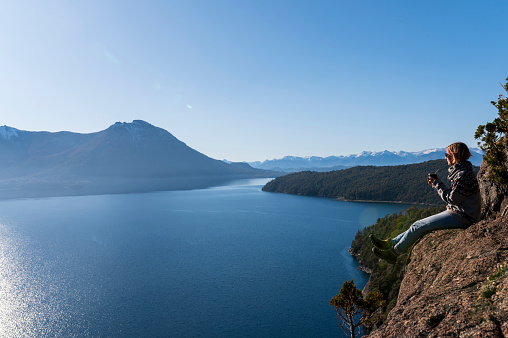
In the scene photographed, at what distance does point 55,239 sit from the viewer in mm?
85000

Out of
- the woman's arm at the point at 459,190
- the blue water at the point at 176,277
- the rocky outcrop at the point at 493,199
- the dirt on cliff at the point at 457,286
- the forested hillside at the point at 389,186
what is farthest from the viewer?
the forested hillside at the point at 389,186

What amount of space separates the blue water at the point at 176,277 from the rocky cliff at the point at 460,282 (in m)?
36.5

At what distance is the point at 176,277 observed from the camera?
5550 cm

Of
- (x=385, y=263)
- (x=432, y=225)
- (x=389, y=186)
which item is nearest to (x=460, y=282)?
(x=432, y=225)

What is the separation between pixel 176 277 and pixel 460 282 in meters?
57.1

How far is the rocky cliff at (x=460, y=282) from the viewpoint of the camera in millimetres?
3377

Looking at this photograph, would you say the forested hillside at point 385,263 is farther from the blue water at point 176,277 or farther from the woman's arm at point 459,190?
the woman's arm at point 459,190

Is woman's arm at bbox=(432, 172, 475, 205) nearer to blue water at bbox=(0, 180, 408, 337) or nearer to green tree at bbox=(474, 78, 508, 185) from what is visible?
green tree at bbox=(474, 78, 508, 185)

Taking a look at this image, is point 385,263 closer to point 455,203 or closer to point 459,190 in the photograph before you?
point 455,203

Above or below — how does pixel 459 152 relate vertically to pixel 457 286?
above

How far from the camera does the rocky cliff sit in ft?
11.1

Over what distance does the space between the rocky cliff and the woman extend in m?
0.26

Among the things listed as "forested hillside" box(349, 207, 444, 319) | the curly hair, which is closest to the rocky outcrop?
the curly hair

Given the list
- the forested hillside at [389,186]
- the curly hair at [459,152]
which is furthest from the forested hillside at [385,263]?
the forested hillside at [389,186]
